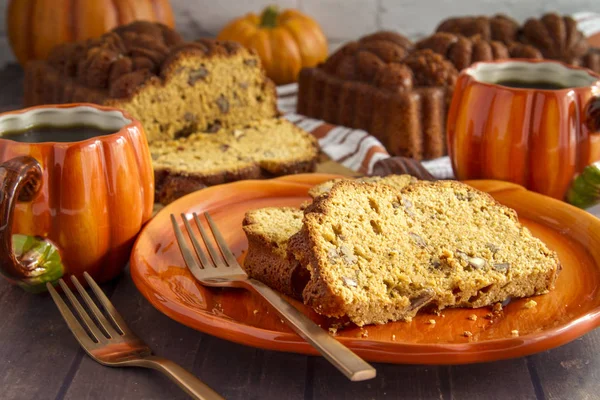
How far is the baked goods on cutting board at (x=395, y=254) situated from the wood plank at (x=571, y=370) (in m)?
0.15

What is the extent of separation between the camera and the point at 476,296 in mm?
1563

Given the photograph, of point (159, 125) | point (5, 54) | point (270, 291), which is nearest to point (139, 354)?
point (270, 291)

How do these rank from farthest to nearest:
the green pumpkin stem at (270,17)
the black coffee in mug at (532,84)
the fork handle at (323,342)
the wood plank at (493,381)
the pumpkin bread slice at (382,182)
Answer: the green pumpkin stem at (270,17)
the black coffee in mug at (532,84)
the pumpkin bread slice at (382,182)
the wood plank at (493,381)
the fork handle at (323,342)

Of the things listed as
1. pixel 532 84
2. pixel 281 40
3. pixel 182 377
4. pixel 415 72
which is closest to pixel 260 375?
pixel 182 377

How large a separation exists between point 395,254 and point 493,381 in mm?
342

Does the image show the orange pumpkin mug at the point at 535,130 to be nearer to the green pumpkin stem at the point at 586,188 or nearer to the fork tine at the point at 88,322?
the green pumpkin stem at the point at 586,188

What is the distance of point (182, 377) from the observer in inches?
53.4

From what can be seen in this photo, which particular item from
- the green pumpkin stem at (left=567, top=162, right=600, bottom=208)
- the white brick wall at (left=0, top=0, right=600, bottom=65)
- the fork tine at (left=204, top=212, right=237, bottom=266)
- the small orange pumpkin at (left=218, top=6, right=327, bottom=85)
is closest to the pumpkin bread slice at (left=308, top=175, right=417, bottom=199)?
the fork tine at (left=204, top=212, right=237, bottom=266)

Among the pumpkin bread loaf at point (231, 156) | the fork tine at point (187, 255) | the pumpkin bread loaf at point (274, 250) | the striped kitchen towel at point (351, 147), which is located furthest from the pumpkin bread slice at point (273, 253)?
the striped kitchen towel at point (351, 147)

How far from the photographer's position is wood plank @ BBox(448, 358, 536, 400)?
4.63 ft

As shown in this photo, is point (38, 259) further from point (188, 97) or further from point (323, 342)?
point (188, 97)

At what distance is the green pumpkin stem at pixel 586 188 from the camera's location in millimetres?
2223

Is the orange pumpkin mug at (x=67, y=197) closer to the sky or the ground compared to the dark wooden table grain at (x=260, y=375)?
closer to the sky

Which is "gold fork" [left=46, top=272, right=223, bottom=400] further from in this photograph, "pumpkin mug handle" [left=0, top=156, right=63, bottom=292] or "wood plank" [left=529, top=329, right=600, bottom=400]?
"wood plank" [left=529, top=329, right=600, bottom=400]
